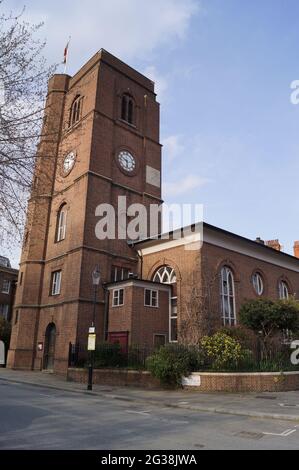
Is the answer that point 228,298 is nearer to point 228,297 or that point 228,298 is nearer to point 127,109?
point 228,297

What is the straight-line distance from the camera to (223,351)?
18.3 m

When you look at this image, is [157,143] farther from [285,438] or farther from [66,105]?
[285,438]

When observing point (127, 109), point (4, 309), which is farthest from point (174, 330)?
point (4, 309)

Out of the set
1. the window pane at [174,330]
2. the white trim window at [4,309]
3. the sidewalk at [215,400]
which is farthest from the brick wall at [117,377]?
the white trim window at [4,309]

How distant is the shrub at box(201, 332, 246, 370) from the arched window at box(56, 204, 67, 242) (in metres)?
15.0

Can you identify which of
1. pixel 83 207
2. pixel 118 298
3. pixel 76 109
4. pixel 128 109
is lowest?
pixel 118 298

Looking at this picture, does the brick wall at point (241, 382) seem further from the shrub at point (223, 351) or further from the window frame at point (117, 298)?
the window frame at point (117, 298)

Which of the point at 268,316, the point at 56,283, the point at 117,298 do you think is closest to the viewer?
the point at 268,316

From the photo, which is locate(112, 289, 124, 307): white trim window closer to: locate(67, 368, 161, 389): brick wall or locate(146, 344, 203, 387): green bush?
locate(67, 368, 161, 389): brick wall

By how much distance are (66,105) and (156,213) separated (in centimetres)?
1174

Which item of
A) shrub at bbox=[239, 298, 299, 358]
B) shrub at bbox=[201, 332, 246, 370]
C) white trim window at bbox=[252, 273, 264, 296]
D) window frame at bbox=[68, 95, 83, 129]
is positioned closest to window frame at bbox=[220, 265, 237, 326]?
white trim window at bbox=[252, 273, 264, 296]

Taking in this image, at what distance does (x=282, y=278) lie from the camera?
32.1 metres

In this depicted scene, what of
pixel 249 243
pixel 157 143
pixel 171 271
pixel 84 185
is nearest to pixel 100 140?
pixel 84 185

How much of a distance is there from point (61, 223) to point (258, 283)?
15.7 meters
